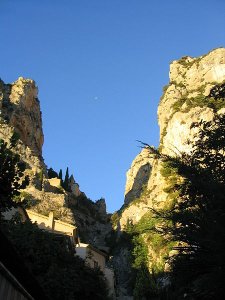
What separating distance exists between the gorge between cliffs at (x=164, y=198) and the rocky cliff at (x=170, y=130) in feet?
0.62

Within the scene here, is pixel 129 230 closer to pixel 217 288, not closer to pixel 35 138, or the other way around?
pixel 35 138

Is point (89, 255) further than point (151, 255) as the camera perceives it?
No

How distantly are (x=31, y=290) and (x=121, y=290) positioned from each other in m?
42.2

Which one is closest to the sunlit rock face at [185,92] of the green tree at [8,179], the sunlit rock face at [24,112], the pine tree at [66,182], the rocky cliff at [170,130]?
the rocky cliff at [170,130]

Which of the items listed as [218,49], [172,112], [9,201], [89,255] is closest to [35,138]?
[172,112]

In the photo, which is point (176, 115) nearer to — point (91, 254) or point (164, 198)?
point (164, 198)

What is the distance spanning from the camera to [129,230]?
192ft

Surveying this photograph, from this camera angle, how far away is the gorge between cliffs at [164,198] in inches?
372

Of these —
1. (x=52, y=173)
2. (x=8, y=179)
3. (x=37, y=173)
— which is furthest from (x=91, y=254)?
(x=52, y=173)

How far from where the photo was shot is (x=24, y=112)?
261ft

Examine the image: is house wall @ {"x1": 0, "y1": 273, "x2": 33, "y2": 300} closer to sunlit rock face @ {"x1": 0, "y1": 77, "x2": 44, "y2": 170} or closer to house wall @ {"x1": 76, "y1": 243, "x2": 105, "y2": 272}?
house wall @ {"x1": 76, "y1": 243, "x2": 105, "y2": 272}

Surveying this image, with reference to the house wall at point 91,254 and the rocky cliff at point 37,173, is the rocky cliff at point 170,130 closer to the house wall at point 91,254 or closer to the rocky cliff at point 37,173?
the rocky cliff at point 37,173

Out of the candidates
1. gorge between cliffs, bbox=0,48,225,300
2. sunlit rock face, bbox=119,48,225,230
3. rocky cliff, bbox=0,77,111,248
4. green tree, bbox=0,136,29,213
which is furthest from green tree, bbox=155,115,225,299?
sunlit rock face, bbox=119,48,225,230

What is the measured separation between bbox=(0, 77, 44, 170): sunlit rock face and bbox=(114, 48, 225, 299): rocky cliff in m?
19.5
